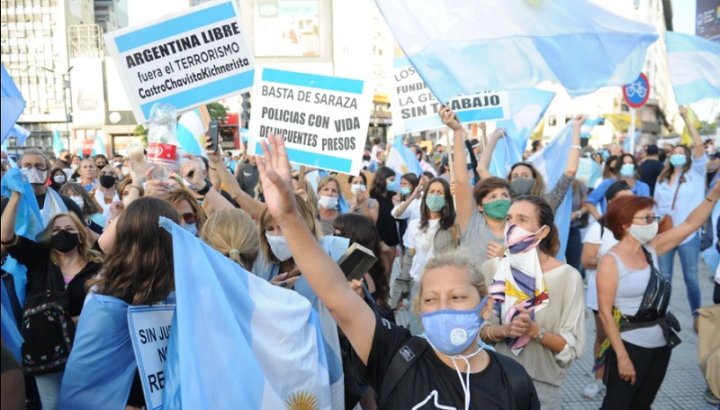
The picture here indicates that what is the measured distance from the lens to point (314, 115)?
4.69 m

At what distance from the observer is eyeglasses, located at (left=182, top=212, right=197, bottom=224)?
4.48 m

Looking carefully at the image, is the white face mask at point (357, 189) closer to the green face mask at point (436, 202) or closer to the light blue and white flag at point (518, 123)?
the light blue and white flag at point (518, 123)

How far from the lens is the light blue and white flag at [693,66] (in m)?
7.24

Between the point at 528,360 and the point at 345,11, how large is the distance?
73.3 meters

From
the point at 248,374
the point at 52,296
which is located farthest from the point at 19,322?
the point at 248,374

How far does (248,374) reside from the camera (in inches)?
105

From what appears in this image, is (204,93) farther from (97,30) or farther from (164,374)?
(97,30)

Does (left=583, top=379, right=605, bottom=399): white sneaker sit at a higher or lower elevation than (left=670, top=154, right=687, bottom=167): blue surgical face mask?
lower

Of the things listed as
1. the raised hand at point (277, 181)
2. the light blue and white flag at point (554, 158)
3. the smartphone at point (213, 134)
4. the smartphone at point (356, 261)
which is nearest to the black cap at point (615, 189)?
the light blue and white flag at point (554, 158)

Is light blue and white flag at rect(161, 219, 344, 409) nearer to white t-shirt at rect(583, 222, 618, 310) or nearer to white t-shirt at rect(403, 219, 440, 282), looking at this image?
white t-shirt at rect(403, 219, 440, 282)

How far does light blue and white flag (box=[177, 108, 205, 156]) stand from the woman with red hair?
5.34 metres

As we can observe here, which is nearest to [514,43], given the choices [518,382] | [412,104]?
[518,382]

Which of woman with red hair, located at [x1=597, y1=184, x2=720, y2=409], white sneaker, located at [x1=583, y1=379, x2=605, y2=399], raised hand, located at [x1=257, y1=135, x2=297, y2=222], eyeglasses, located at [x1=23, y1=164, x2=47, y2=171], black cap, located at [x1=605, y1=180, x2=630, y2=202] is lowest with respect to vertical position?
white sneaker, located at [x1=583, y1=379, x2=605, y2=399]

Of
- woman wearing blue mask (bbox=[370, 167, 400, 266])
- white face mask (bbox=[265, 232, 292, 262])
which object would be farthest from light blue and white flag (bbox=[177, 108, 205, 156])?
white face mask (bbox=[265, 232, 292, 262])
